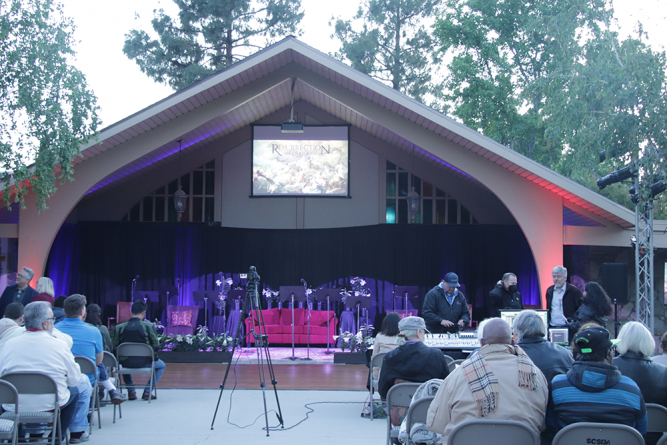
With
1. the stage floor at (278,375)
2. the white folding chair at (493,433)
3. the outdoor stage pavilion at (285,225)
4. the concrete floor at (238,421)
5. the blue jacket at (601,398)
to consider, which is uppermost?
the outdoor stage pavilion at (285,225)

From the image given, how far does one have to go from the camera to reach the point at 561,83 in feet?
47.3

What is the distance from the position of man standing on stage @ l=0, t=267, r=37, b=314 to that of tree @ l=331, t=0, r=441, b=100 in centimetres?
1887

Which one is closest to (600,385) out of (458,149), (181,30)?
(458,149)

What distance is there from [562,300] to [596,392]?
14.4ft

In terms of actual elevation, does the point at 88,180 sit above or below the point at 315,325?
above

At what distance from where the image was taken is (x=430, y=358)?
482 cm

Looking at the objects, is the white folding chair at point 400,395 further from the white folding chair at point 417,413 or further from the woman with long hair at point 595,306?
the woman with long hair at point 595,306

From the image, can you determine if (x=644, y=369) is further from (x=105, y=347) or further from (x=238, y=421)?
(x=105, y=347)

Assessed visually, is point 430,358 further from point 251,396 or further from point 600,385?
point 251,396

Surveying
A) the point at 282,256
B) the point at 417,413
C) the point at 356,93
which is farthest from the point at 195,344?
the point at 417,413

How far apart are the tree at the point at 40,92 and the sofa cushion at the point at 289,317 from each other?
263 inches

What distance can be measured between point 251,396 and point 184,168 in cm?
903

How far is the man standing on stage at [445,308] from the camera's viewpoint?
7.32m

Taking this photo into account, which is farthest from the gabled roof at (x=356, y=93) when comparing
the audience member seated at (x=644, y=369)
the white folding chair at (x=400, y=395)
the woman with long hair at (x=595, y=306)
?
the audience member seated at (x=644, y=369)
